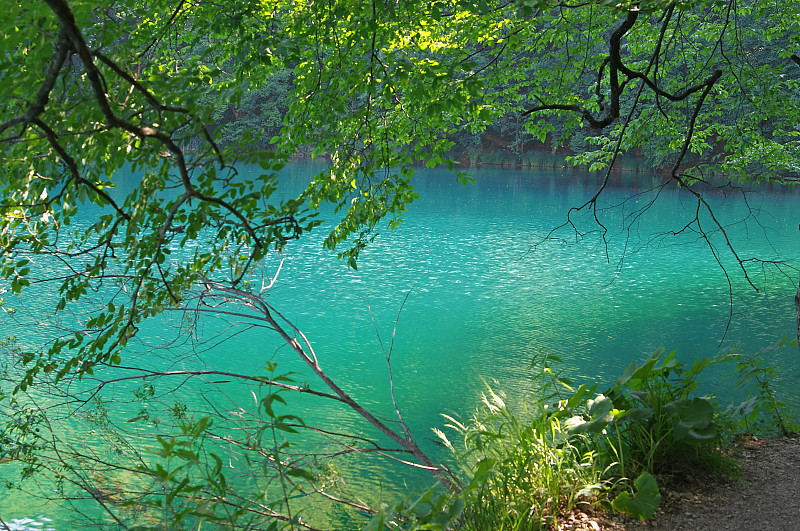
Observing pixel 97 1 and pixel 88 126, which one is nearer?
pixel 97 1

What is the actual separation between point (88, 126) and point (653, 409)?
10.4ft

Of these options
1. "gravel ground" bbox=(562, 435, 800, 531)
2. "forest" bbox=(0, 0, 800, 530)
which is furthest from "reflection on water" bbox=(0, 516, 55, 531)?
"gravel ground" bbox=(562, 435, 800, 531)

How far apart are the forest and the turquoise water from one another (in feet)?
0.67

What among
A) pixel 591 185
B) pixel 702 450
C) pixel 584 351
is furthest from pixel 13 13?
pixel 591 185

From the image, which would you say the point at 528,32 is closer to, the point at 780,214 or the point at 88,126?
the point at 88,126

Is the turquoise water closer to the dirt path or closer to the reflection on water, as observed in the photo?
the reflection on water

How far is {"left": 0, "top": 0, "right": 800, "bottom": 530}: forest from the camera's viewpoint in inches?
90.0

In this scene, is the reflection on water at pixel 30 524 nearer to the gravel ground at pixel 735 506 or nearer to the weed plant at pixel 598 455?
the weed plant at pixel 598 455

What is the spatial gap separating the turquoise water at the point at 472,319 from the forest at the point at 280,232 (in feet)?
0.67

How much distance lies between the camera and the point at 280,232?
2.65m

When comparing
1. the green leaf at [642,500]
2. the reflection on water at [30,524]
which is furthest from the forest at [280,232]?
the reflection on water at [30,524]

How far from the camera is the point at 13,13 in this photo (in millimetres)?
1916

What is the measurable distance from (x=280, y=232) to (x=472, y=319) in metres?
7.52

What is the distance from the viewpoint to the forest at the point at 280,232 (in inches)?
90.0
